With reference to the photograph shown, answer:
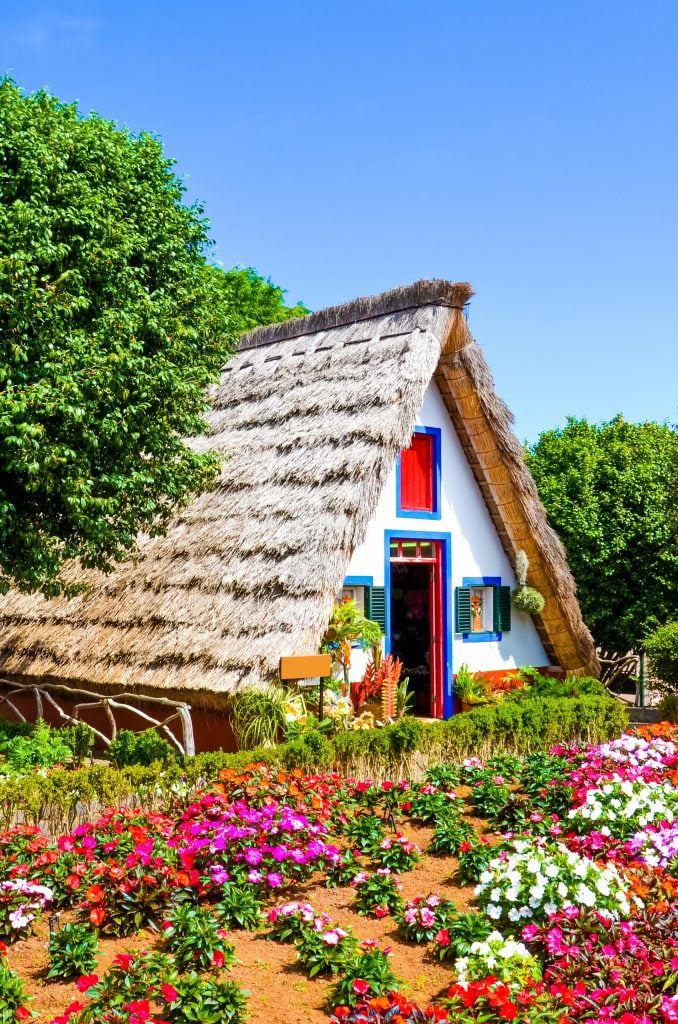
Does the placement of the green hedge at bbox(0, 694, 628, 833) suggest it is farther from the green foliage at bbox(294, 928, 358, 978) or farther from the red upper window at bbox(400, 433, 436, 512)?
the red upper window at bbox(400, 433, 436, 512)

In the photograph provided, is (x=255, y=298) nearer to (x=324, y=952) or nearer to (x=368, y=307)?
(x=368, y=307)

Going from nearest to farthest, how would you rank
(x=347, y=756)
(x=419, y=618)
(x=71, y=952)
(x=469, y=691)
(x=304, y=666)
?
1. (x=71, y=952)
2. (x=347, y=756)
3. (x=304, y=666)
4. (x=469, y=691)
5. (x=419, y=618)

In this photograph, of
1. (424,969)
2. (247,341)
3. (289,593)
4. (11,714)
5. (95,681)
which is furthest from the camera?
(247,341)

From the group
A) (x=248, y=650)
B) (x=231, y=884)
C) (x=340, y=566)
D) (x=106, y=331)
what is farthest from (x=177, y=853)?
(x=106, y=331)

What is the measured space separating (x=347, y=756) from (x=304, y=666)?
1512mm

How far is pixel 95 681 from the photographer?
13.1 m

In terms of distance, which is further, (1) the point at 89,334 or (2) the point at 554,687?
(2) the point at 554,687

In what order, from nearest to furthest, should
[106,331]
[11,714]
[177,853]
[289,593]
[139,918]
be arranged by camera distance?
[139,918], [177,853], [106,331], [289,593], [11,714]

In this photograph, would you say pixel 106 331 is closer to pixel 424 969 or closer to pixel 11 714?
pixel 11 714

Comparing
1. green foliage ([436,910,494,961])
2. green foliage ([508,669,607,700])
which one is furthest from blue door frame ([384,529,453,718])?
green foliage ([436,910,494,961])

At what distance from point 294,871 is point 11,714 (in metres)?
9.23

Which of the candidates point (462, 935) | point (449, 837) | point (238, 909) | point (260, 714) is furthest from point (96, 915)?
point (260, 714)

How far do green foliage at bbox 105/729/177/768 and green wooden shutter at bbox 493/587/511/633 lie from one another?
7.48m

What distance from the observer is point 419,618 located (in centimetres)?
1611
